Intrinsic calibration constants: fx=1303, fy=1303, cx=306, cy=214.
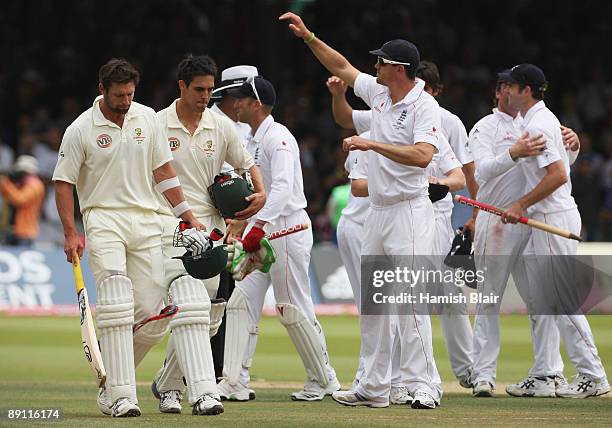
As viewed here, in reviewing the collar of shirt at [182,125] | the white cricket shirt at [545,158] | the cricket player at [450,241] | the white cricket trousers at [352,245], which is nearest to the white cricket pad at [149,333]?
the collar of shirt at [182,125]

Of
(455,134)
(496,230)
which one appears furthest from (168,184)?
(496,230)

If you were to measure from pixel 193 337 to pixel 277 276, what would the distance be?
1737mm

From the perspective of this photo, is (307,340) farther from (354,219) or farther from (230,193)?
(230,193)

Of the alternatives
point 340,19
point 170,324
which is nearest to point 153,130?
point 170,324

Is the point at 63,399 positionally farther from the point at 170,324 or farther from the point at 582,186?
the point at 582,186

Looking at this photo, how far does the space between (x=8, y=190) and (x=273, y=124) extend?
9685 millimetres

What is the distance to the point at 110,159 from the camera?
7.86 meters

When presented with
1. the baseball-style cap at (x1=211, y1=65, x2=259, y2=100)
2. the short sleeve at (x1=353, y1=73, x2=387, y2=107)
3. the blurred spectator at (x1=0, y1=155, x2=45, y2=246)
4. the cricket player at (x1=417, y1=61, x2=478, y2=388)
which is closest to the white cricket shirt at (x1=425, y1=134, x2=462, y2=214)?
the cricket player at (x1=417, y1=61, x2=478, y2=388)

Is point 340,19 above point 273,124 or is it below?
above

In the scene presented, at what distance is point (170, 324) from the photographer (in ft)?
25.6

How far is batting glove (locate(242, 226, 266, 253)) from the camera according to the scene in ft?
28.3

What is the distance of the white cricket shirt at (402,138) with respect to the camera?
8.13m

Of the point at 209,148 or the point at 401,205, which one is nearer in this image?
the point at 401,205

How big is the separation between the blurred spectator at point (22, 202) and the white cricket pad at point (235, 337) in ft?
→ 30.3
